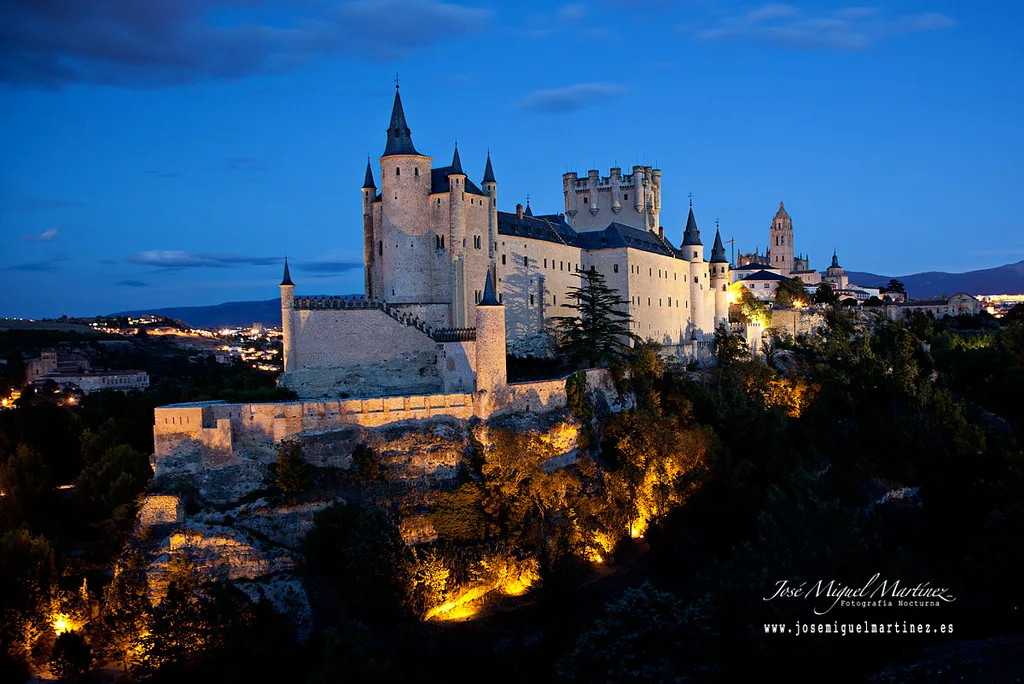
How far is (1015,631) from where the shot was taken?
22203 mm

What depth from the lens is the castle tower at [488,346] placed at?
115ft

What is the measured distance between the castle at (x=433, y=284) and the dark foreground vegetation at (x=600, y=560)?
21.1 ft

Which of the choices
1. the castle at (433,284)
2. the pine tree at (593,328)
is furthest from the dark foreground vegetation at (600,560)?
the castle at (433,284)

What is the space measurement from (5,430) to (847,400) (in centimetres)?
5144

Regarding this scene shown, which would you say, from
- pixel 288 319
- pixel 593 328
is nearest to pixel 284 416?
pixel 288 319

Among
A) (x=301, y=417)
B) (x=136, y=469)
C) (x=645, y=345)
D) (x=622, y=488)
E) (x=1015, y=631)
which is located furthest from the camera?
(x=645, y=345)

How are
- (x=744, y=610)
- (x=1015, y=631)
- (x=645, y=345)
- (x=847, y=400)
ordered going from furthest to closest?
(x=847, y=400)
(x=645, y=345)
(x=744, y=610)
(x=1015, y=631)

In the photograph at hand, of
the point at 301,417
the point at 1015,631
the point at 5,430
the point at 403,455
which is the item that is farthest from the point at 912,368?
the point at 5,430

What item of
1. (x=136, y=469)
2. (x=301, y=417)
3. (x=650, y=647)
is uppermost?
(x=301, y=417)

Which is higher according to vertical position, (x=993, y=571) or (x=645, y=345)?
(x=645, y=345)

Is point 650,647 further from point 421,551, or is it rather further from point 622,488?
point 622,488

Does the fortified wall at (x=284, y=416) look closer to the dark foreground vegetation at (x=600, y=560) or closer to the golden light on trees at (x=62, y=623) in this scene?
the dark foreground vegetation at (x=600, y=560)
